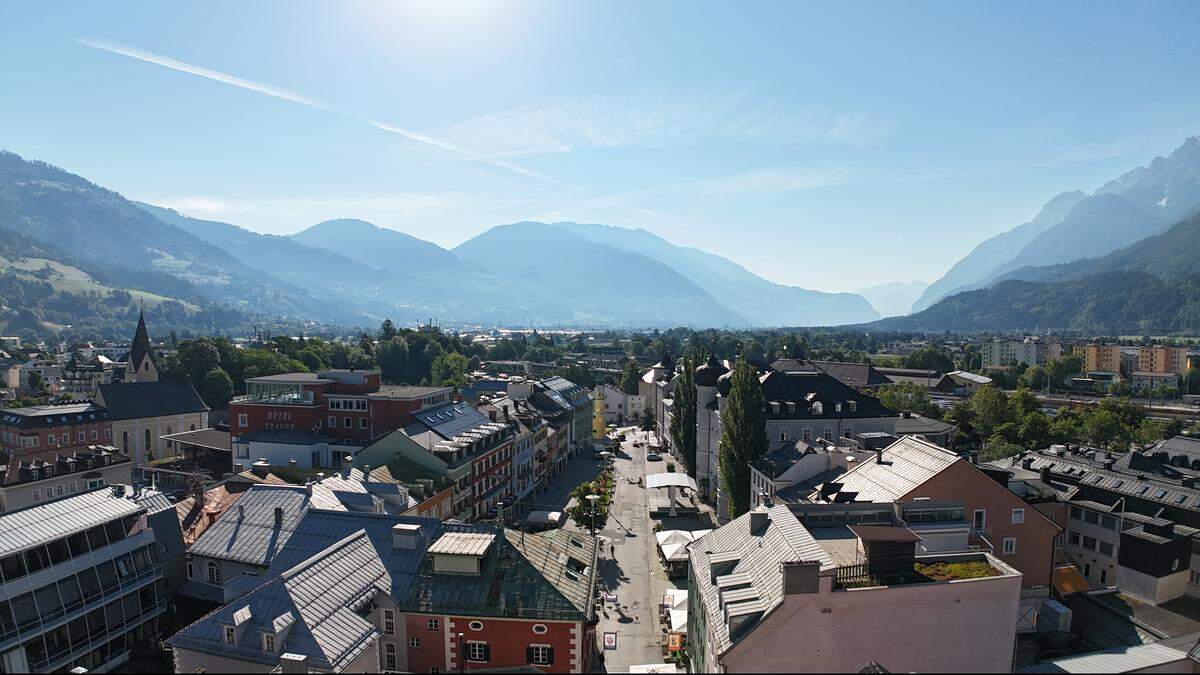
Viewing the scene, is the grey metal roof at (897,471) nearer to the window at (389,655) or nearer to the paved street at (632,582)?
the paved street at (632,582)

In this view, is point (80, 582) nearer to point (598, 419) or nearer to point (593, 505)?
point (593, 505)

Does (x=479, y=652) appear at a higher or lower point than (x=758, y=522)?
lower

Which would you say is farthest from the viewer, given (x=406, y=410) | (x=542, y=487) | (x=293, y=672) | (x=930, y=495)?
(x=542, y=487)

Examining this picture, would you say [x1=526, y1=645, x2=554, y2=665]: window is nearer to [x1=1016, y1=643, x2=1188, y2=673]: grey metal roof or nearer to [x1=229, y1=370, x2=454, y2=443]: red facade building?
[x1=1016, y1=643, x2=1188, y2=673]: grey metal roof

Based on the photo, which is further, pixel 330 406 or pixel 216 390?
pixel 216 390

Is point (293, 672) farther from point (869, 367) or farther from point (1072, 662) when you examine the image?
point (869, 367)

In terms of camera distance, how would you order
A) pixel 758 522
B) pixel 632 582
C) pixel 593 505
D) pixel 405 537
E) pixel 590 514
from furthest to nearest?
pixel 593 505 → pixel 590 514 → pixel 632 582 → pixel 758 522 → pixel 405 537

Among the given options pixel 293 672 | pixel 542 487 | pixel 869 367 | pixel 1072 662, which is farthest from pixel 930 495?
pixel 869 367

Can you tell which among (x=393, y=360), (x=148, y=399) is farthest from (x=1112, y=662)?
(x=393, y=360)
